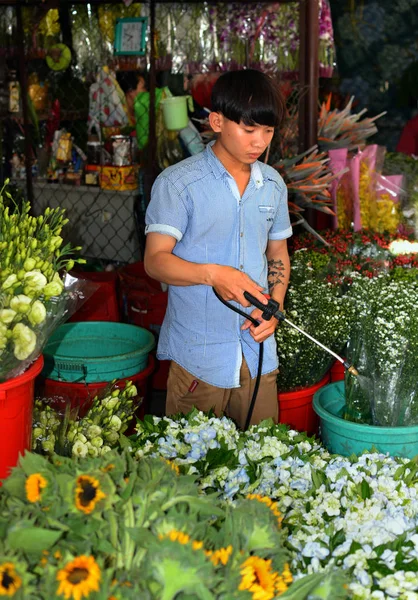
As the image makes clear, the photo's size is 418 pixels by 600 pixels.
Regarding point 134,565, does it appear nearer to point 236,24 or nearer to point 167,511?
point 167,511

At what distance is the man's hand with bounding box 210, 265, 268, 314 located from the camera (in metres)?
2.10

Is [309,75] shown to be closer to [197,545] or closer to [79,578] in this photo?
[197,545]

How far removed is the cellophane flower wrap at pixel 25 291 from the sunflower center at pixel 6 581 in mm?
480

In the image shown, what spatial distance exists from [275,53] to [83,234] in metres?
1.94

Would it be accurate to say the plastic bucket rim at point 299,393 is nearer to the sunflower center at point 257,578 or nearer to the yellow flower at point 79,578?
the sunflower center at point 257,578

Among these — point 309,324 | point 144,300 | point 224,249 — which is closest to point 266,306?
point 224,249

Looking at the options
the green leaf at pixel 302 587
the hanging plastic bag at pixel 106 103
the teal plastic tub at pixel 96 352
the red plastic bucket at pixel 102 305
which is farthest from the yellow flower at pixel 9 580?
the hanging plastic bag at pixel 106 103

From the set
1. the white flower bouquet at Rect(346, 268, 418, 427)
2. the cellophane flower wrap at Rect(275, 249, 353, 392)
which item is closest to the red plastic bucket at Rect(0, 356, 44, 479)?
the white flower bouquet at Rect(346, 268, 418, 427)

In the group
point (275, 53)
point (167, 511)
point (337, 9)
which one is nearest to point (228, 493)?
point (167, 511)

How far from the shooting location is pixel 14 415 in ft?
5.17

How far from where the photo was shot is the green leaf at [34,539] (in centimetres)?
119

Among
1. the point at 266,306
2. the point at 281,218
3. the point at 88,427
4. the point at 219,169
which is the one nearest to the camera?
the point at 88,427

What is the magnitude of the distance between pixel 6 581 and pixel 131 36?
3898 mm

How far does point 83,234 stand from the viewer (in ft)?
17.9
